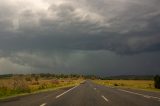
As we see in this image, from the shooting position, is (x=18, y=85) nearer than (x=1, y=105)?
No

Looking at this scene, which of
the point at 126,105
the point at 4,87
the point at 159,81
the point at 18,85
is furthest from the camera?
the point at 159,81

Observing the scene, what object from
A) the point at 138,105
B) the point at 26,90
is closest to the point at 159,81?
the point at 26,90

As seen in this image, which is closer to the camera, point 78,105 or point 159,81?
point 78,105

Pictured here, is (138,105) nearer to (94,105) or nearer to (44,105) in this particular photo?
(94,105)

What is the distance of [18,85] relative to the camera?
38906 millimetres

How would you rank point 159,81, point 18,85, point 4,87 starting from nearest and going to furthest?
point 4,87, point 18,85, point 159,81

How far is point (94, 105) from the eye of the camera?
1758 centimetres

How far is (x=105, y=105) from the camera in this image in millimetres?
17703

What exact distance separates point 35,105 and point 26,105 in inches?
20.6

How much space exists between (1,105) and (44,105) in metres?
2.77

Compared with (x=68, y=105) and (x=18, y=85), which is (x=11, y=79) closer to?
(x=18, y=85)

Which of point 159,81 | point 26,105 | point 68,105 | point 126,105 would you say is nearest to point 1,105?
point 26,105

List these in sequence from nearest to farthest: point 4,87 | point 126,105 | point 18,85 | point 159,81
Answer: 1. point 126,105
2. point 4,87
3. point 18,85
4. point 159,81

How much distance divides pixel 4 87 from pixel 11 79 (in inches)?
176
